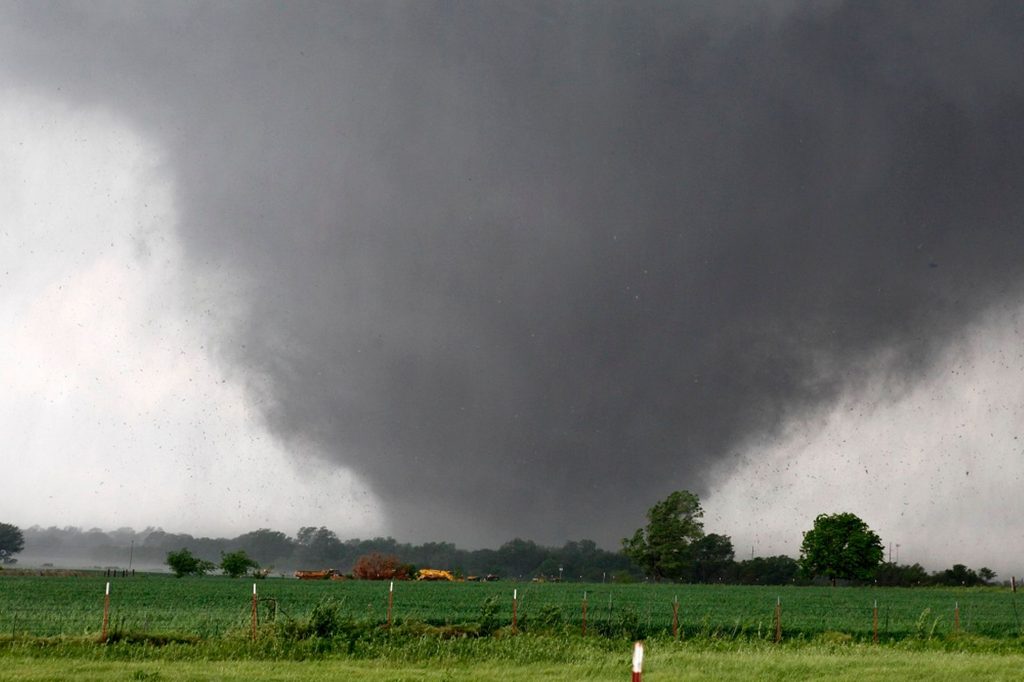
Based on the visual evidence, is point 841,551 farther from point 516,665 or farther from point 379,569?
point 516,665

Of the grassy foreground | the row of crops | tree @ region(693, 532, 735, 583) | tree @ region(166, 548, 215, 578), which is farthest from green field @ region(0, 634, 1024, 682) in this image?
tree @ region(693, 532, 735, 583)

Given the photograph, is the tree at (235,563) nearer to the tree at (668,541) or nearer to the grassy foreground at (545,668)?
the tree at (668,541)

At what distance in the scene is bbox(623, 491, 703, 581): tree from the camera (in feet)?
490

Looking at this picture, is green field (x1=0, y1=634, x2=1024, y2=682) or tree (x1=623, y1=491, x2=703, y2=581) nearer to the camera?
green field (x1=0, y1=634, x2=1024, y2=682)

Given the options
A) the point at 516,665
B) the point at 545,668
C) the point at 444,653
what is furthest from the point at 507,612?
the point at 545,668

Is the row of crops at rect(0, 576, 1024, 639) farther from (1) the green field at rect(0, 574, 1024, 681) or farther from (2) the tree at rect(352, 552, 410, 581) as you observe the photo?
(2) the tree at rect(352, 552, 410, 581)

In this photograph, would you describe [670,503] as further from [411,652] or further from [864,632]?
[411,652]

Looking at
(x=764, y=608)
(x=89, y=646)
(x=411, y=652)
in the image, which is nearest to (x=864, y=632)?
(x=764, y=608)

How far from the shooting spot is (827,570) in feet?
491

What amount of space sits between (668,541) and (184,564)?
75.2 m

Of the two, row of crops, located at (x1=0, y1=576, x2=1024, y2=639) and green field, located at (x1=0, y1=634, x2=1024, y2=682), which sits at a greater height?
green field, located at (x1=0, y1=634, x2=1024, y2=682)

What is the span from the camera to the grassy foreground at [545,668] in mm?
22188

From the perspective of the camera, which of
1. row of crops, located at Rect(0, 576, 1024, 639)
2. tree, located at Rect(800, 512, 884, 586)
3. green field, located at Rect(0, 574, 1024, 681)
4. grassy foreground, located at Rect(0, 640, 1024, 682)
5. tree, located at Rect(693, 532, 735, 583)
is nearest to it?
grassy foreground, located at Rect(0, 640, 1024, 682)

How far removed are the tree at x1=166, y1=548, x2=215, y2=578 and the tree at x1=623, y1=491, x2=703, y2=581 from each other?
224ft
